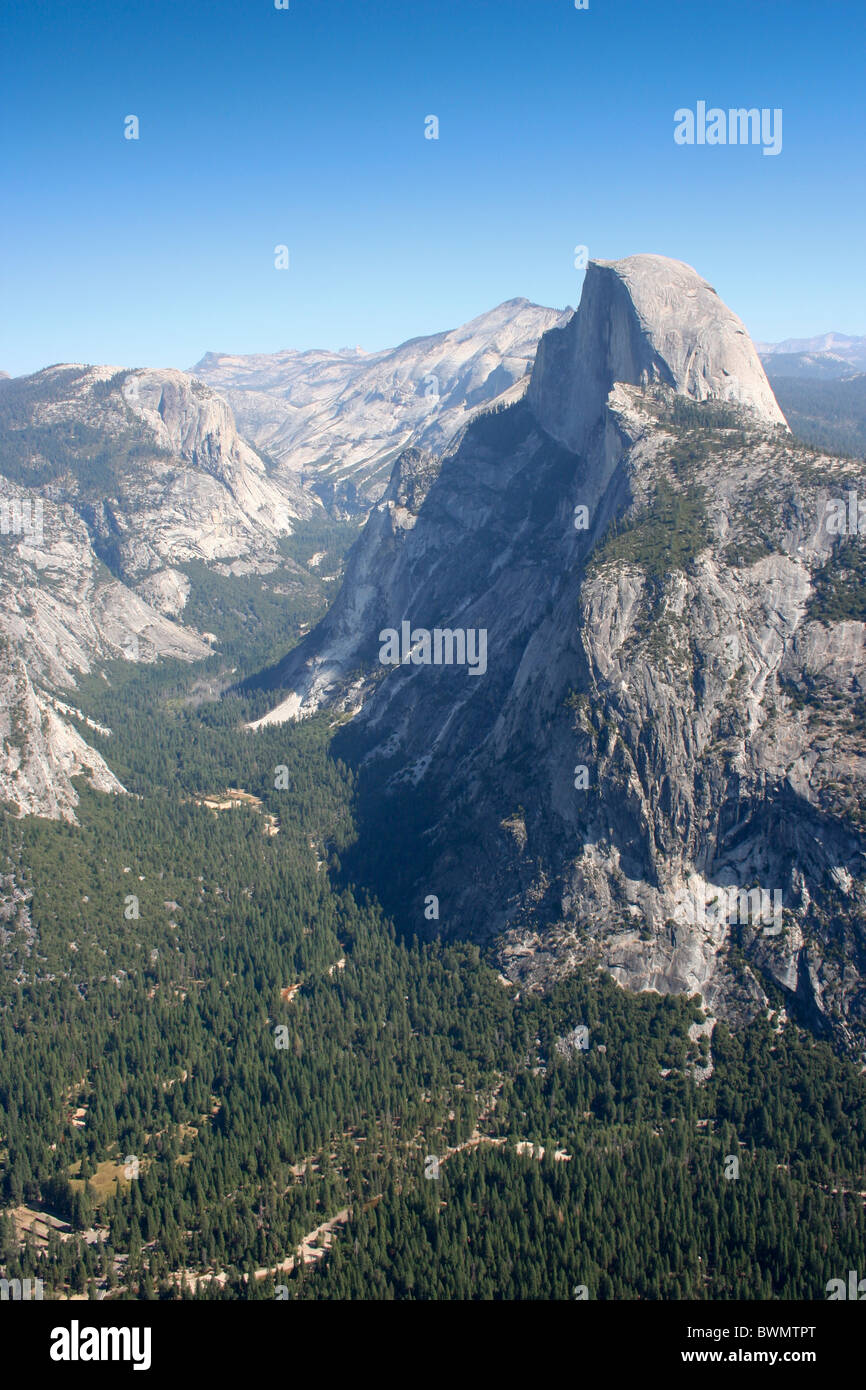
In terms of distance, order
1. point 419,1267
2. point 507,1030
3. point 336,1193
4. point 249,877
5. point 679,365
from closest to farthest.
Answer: point 419,1267, point 336,1193, point 507,1030, point 249,877, point 679,365

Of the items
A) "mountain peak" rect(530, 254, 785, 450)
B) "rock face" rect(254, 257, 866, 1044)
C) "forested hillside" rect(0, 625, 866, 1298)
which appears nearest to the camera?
"forested hillside" rect(0, 625, 866, 1298)

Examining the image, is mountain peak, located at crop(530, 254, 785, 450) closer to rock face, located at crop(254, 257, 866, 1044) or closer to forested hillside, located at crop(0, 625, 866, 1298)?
rock face, located at crop(254, 257, 866, 1044)

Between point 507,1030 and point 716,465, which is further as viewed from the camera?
point 716,465

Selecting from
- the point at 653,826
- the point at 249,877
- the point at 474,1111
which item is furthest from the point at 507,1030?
the point at 249,877

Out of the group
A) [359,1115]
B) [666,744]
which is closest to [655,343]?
[666,744]

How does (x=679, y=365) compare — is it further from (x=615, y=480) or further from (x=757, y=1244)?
(x=757, y=1244)

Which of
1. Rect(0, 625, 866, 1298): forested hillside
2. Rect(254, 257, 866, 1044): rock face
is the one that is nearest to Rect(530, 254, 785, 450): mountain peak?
Rect(254, 257, 866, 1044): rock face

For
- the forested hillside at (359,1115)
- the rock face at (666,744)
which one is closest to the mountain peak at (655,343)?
the rock face at (666,744)
